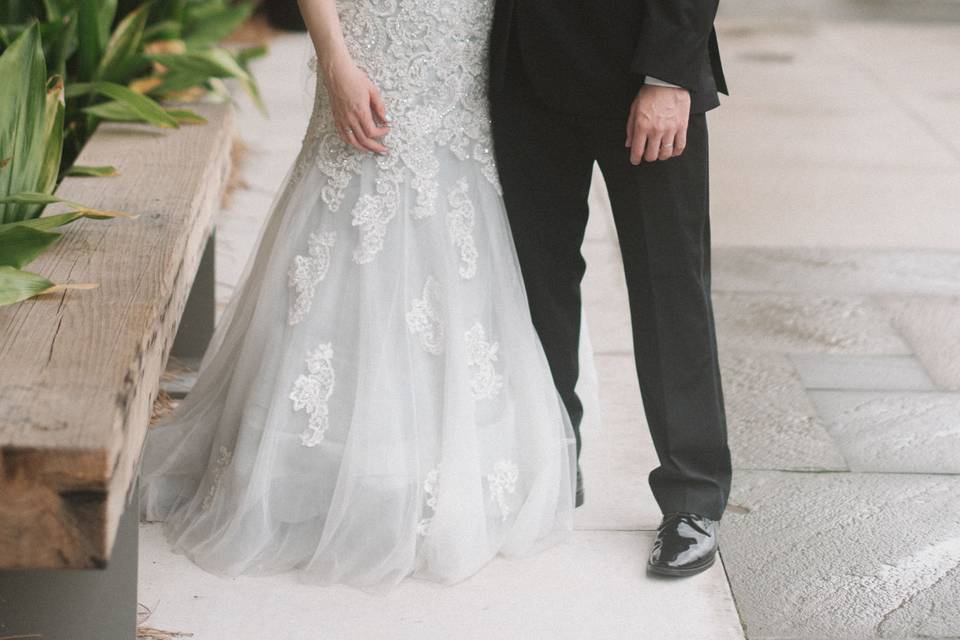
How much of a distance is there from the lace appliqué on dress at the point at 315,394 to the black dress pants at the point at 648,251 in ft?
1.55

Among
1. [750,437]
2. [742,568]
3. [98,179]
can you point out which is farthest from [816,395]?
[98,179]

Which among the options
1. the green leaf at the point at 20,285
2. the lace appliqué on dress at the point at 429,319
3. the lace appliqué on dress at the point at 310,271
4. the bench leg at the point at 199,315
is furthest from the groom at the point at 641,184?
the bench leg at the point at 199,315

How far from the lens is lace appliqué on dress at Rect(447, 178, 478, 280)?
100 inches

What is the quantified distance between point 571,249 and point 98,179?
120 centimetres

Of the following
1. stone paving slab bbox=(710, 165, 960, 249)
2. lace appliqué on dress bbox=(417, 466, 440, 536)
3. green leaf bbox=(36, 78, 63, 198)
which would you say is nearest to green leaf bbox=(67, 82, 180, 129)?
green leaf bbox=(36, 78, 63, 198)

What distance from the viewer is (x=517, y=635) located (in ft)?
7.65

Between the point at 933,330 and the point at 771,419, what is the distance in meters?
0.95

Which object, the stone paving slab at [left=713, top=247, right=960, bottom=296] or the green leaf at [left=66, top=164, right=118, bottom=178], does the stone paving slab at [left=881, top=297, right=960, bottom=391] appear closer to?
the stone paving slab at [left=713, top=247, right=960, bottom=296]

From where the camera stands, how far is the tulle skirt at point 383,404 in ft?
8.20

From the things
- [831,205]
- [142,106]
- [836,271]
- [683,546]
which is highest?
[142,106]

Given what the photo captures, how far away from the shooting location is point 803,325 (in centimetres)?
404

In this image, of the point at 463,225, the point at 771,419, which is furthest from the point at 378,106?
the point at 771,419

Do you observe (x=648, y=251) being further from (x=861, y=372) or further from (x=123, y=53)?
(x=123, y=53)

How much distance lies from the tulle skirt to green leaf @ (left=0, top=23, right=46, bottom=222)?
520mm
